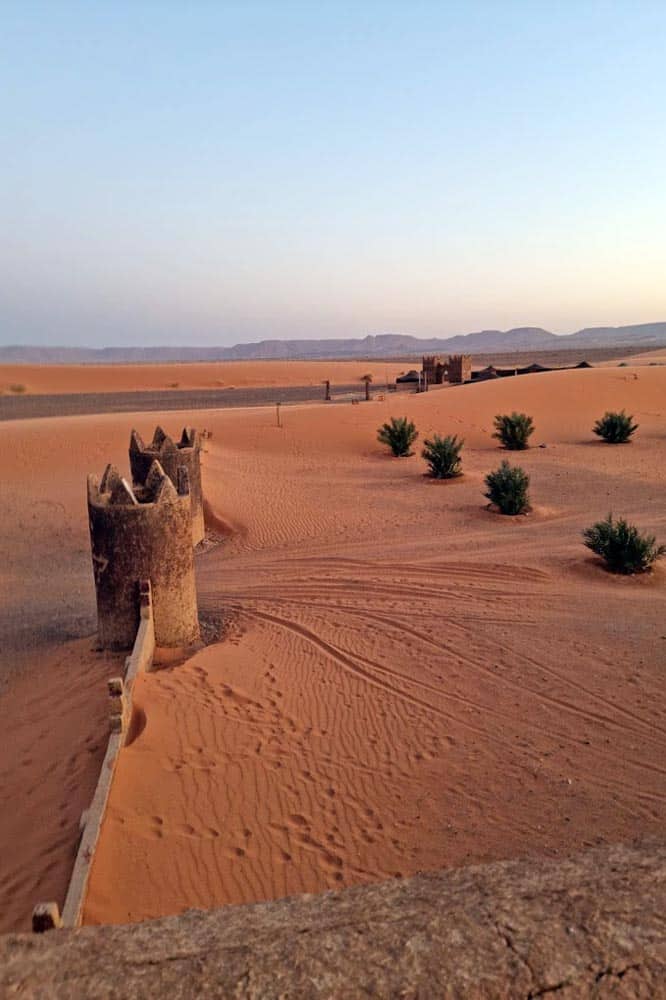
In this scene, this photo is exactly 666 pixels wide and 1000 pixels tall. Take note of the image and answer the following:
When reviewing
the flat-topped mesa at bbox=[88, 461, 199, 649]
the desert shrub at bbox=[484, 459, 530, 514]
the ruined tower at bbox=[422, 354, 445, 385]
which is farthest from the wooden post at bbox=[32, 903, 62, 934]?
the ruined tower at bbox=[422, 354, 445, 385]

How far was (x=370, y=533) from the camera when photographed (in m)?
13.0

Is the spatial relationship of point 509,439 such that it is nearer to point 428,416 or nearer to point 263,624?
point 428,416

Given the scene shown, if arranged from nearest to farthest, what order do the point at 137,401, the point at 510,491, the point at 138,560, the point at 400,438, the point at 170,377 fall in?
the point at 138,560 < the point at 510,491 < the point at 400,438 < the point at 137,401 < the point at 170,377

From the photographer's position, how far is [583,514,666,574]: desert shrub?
33.0 ft

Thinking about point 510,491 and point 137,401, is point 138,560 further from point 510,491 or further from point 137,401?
point 137,401

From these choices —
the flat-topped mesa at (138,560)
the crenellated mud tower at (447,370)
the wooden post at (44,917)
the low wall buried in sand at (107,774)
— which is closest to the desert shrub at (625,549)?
the flat-topped mesa at (138,560)

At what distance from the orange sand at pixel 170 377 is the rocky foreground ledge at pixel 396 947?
51.2 m

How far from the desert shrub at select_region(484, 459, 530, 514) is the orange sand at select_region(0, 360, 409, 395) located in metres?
38.9

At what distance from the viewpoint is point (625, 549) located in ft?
33.2

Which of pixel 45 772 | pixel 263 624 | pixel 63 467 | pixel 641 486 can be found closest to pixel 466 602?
pixel 263 624

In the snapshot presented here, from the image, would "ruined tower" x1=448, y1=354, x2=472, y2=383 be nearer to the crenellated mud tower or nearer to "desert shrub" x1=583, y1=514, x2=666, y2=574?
the crenellated mud tower

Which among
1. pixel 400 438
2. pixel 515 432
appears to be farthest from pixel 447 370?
pixel 400 438

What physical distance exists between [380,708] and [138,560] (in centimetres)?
295

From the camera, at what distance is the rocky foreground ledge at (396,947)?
1.46 metres
